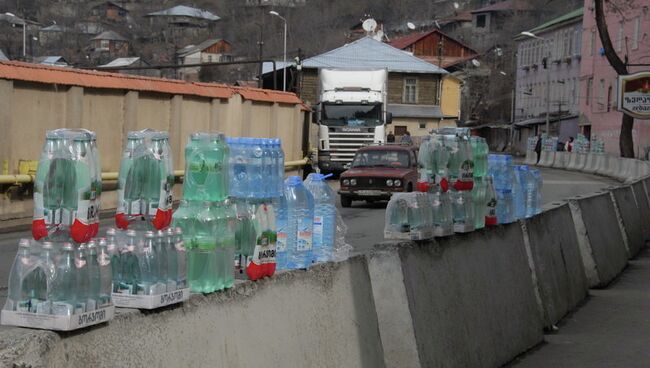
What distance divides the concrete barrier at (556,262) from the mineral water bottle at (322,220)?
11.7 feet

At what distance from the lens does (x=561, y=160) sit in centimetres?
6588

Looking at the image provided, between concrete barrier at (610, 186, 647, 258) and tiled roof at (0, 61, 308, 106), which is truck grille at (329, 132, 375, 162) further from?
concrete barrier at (610, 186, 647, 258)

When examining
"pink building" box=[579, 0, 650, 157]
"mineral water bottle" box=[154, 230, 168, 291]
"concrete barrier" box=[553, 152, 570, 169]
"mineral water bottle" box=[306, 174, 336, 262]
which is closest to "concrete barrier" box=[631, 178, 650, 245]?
"mineral water bottle" box=[306, 174, 336, 262]

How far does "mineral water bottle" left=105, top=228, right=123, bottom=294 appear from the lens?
191 inches

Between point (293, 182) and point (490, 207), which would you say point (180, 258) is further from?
point (490, 207)

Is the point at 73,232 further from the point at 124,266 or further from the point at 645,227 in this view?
the point at 645,227

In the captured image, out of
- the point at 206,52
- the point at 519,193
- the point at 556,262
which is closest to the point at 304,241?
the point at 519,193

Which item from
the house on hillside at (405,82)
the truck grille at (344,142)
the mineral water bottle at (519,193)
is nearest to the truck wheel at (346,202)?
the truck grille at (344,142)

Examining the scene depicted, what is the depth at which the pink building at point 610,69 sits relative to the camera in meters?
71.8

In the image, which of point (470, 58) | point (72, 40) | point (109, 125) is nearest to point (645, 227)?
point (109, 125)

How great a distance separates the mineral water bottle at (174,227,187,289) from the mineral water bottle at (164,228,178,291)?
15mm

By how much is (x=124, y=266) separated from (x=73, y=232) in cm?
52

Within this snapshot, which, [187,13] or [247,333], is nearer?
[247,333]

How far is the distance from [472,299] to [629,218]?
33.9 feet
